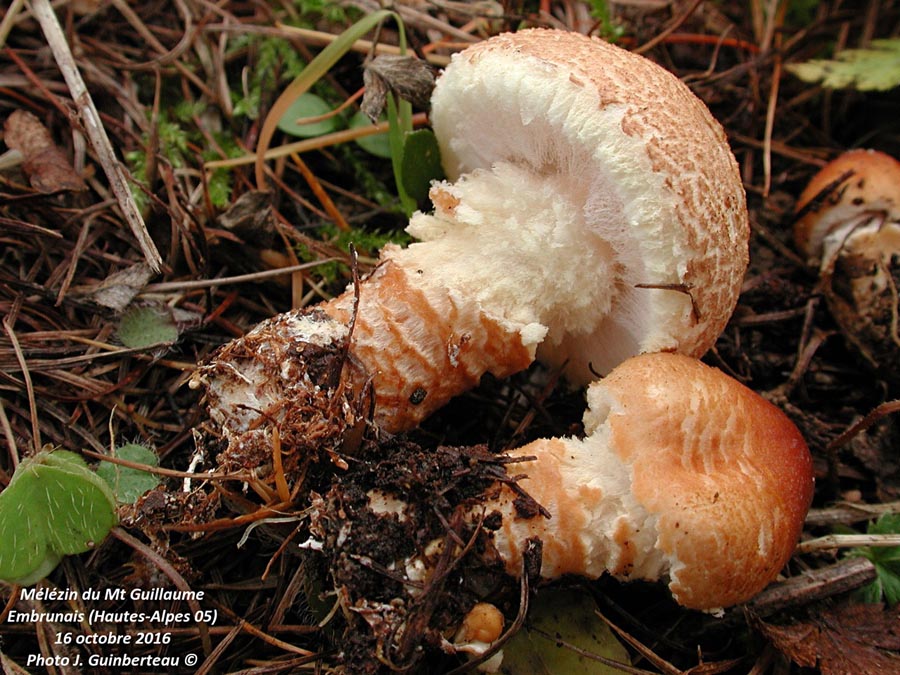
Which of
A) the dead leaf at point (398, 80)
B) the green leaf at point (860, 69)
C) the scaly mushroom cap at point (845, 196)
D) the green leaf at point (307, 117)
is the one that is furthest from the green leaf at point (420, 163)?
the green leaf at point (860, 69)

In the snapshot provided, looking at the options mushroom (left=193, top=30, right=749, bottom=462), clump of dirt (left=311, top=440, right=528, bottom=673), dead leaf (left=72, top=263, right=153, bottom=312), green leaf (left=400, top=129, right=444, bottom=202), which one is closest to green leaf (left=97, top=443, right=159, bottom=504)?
mushroom (left=193, top=30, right=749, bottom=462)

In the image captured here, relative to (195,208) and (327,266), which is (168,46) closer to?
(195,208)

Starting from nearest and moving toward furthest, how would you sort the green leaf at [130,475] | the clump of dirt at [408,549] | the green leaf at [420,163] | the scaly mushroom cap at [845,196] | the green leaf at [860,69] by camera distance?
the clump of dirt at [408,549] → the green leaf at [130,475] → the green leaf at [420,163] → the scaly mushroom cap at [845,196] → the green leaf at [860,69]

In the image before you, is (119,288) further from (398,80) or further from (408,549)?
(408,549)

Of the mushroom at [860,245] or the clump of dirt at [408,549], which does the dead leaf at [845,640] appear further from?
the mushroom at [860,245]

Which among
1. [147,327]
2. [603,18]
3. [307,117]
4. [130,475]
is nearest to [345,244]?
[307,117]

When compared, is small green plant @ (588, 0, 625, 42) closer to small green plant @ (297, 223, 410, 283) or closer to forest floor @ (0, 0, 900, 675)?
forest floor @ (0, 0, 900, 675)
